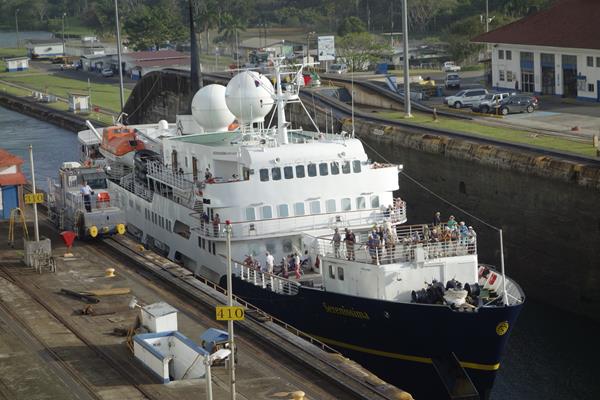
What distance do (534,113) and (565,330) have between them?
2638cm

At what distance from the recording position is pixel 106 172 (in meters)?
57.2

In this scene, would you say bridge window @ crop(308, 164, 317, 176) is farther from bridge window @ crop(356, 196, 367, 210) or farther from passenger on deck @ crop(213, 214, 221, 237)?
passenger on deck @ crop(213, 214, 221, 237)

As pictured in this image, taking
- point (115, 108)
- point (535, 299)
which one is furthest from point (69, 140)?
point (535, 299)

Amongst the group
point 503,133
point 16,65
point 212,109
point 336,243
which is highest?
point 16,65

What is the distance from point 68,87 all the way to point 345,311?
99.1m

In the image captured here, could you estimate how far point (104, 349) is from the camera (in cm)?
3375

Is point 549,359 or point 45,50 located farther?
point 45,50

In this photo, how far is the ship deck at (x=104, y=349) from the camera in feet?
99.6

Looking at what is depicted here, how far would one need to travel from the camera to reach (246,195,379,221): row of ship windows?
138ft

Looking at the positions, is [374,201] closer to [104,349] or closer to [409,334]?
[409,334]

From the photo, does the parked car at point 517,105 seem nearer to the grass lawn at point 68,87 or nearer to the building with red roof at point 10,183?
the building with red roof at point 10,183

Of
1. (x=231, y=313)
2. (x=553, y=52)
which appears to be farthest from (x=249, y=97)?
(x=553, y=52)

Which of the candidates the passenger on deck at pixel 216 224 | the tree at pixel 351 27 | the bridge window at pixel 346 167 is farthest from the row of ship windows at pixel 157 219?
the tree at pixel 351 27

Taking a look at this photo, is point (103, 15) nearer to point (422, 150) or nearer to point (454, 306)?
point (422, 150)
